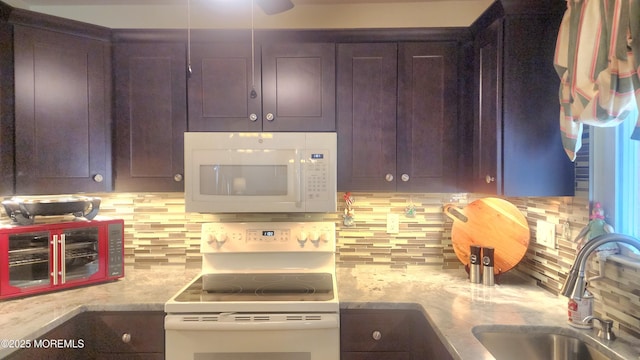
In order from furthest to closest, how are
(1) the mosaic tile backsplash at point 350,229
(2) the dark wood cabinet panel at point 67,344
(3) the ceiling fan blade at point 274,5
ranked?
(1) the mosaic tile backsplash at point 350,229 → (3) the ceiling fan blade at point 274,5 → (2) the dark wood cabinet panel at point 67,344

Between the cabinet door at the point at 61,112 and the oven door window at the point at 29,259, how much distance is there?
22 centimetres

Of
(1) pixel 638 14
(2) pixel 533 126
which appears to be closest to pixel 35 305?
(2) pixel 533 126

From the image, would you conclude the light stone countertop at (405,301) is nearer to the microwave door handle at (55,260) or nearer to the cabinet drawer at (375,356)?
the microwave door handle at (55,260)

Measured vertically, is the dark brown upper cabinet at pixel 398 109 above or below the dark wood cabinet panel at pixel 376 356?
above

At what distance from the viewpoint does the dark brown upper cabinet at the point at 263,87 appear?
1.82m

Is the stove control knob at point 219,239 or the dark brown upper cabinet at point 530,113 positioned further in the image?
the stove control knob at point 219,239

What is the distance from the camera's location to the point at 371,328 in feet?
5.03

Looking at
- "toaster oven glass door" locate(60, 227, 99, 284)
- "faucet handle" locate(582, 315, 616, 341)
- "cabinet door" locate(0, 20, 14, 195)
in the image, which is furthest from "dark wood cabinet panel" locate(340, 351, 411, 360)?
"cabinet door" locate(0, 20, 14, 195)

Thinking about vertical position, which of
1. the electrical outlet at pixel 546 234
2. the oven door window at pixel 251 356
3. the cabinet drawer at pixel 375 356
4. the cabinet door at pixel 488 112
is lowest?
the cabinet drawer at pixel 375 356

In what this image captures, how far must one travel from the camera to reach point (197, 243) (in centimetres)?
213

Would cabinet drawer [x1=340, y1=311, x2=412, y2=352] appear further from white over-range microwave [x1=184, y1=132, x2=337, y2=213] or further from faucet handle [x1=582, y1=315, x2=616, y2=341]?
faucet handle [x1=582, y1=315, x2=616, y2=341]

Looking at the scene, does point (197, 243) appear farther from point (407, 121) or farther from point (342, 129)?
point (407, 121)

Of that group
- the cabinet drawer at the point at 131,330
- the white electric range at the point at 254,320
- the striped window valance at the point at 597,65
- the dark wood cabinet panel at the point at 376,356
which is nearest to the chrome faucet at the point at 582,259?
the striped window valance at the point at 597,65

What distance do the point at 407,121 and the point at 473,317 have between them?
37.9 inches
